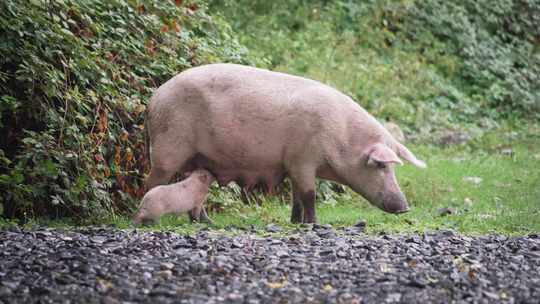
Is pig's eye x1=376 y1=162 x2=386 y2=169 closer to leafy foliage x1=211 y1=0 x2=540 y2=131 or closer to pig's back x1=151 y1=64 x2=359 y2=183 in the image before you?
pig's back x1=151 y1=64 x2=359 y2=183

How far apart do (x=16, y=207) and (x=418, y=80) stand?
35.9ft

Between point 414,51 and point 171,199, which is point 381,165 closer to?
point 171,199

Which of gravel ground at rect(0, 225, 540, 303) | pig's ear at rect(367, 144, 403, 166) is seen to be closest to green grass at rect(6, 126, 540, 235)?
pig's ear at rect(367, 144, 403, 166)

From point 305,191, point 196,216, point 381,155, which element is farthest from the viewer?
point 196,216

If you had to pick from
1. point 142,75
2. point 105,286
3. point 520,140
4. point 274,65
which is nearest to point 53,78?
point 142,75

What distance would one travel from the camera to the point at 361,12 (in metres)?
18.5

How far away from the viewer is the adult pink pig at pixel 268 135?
27.3ft

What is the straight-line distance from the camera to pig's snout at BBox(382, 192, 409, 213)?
8531 millimetres

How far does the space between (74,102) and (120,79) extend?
792 mm

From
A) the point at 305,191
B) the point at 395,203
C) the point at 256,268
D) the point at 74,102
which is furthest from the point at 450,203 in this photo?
the point at 256,268

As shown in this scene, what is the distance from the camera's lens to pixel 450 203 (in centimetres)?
1074

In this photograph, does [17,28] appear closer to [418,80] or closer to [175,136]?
[175,136]

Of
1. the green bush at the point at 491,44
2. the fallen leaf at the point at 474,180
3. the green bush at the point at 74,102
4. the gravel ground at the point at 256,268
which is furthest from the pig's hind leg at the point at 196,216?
the green bush at the point at 491,44

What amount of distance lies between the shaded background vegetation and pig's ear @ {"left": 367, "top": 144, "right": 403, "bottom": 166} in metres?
2.37
